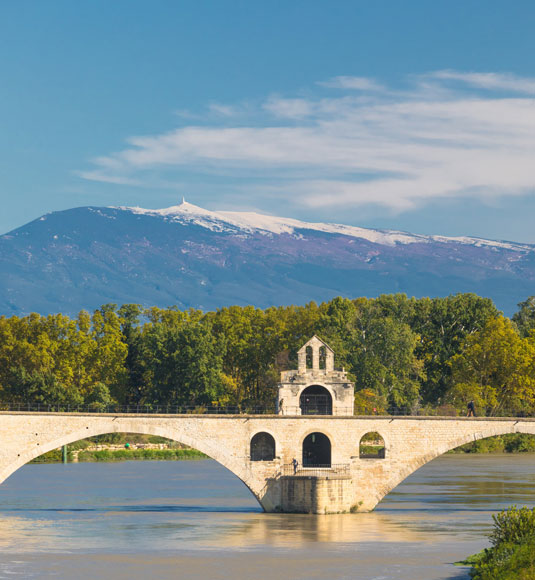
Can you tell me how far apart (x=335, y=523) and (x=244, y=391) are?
59.1 m

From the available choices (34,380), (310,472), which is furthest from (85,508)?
(34,380)

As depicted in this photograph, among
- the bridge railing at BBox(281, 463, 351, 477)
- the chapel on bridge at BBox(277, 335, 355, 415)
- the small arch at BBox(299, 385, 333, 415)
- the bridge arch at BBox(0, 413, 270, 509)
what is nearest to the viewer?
the bridge arch at BBox(0, 413, 270, 509)

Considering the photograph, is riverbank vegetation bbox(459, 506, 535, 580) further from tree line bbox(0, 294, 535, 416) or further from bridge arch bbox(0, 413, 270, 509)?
tree line bbox(0, 294, 535, 416)

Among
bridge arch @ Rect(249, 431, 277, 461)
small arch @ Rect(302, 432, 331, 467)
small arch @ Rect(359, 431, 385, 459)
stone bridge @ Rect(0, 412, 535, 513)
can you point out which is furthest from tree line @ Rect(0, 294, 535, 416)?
bridge arch @ Rect(249, 431, 277, 461)

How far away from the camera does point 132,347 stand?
107 metres

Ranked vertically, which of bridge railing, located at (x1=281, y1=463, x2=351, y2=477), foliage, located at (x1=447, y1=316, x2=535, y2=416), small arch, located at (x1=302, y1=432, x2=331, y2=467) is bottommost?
bridge railing, located at (x1=281, y1=463, x2=351, y2=477)

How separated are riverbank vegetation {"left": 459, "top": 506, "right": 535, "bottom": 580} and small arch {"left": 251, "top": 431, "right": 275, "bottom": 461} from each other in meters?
18.3

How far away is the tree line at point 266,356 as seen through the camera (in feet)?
318

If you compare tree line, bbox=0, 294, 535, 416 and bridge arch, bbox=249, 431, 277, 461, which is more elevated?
tree line, bbox=0, 294, 535, 416

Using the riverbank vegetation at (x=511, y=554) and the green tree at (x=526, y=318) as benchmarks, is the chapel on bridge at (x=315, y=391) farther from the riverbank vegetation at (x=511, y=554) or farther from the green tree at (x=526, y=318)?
the green tree at (x=526, y=318)

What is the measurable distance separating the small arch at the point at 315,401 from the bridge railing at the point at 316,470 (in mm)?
4847

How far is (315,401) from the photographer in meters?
65.1

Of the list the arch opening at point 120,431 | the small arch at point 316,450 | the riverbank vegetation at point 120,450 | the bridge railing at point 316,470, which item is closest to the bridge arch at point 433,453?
the bridge railing at point 316,470

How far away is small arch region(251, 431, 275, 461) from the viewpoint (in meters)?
60.9
